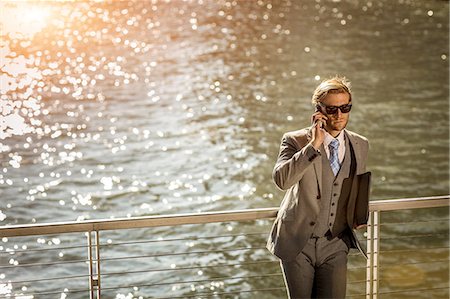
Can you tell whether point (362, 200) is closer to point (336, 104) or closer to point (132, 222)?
point (336, 104)

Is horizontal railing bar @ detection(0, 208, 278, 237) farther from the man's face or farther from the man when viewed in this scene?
the man's face

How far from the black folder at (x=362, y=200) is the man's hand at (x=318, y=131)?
354 millimetres

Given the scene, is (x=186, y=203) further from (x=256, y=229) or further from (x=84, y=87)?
(x=84, y=87)

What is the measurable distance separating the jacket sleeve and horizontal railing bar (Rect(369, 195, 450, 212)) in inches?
30.9

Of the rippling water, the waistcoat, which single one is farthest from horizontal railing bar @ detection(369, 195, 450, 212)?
the rippling water

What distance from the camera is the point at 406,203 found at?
16.2 ft

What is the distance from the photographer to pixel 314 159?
161 inches

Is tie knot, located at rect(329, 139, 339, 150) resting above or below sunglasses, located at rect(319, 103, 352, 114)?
below

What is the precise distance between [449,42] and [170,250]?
62.7ft

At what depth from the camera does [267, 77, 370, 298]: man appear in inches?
167

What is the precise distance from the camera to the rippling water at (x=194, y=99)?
20469 millimetres

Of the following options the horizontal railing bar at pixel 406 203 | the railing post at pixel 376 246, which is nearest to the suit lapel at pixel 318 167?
the horizontal railing bar at pixel 406 203

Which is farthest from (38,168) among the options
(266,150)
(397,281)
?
(397,281)

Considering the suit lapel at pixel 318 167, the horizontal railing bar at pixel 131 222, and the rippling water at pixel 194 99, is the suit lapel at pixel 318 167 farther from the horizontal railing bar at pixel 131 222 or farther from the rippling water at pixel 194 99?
the rippling water at pixel 194 99
